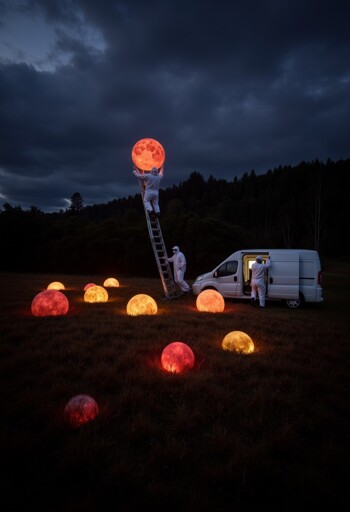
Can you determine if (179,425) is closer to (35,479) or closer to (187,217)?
(35,479)

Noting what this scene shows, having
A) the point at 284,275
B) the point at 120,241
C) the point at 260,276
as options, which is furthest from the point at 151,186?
the point at 120,241

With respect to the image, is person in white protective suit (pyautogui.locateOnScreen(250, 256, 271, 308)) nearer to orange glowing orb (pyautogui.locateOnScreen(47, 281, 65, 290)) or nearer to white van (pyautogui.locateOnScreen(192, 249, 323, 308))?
white van (pyautogui.locateOnScreen(192, 249, 323, 308))

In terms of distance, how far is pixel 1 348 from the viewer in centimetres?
548

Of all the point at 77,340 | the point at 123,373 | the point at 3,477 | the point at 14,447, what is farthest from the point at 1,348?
the point at 3,477

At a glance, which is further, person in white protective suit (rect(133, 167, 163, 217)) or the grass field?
person in white protective suit (rect(133, 167, 163, 217))

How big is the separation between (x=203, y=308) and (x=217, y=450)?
6789 mm

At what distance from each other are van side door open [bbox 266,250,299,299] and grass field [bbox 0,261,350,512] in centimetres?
454

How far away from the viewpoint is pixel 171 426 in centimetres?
340

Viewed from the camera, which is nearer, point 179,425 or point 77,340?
point 179,425

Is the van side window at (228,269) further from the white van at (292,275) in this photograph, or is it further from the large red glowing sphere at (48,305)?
the large red glowing sphere at (48,305)

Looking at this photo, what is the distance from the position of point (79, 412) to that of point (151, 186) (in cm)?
861

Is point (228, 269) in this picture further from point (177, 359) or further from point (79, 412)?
point (79, 412)

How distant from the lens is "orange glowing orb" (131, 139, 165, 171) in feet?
33.9

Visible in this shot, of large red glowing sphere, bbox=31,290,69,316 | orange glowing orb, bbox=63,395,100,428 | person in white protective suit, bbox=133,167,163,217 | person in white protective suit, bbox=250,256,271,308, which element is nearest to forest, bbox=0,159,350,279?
person in white protective suit, bbox=250,256,271,308
